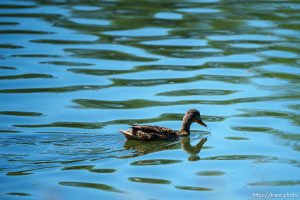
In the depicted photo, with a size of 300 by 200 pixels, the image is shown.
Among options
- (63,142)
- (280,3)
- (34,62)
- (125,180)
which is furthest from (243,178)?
(280,3)

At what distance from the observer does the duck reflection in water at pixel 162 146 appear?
40.6ft

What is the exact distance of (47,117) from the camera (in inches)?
551

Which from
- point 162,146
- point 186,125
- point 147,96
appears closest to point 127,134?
point 162,146

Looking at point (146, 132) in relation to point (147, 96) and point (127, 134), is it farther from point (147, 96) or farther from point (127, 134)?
point (147, 96)

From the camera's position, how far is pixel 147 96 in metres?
15.3

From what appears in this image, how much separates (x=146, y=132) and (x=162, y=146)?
31 cm

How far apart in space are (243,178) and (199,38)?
332 inches

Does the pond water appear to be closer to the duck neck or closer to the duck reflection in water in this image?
the duck reflection in water

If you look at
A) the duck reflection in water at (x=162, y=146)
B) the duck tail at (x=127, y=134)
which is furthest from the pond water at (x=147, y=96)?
the duck tail at (x=127, y=134)

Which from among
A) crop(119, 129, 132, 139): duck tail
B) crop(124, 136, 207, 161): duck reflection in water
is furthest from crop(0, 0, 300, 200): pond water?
crop(119, 129, 132, 139): duck tail

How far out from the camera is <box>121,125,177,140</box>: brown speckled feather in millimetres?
12578

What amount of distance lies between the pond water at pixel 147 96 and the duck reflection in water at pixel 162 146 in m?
0.03

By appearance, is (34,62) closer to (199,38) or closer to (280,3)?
(199,38)

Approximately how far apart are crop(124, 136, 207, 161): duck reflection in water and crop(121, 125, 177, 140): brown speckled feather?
0.08 metres
